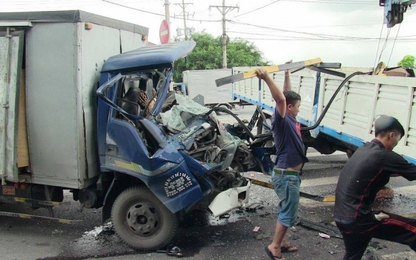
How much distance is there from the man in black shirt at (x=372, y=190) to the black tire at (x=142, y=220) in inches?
73.5

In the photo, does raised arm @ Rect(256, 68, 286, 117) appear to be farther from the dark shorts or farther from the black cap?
the black cap

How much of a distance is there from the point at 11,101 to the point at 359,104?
424 cm

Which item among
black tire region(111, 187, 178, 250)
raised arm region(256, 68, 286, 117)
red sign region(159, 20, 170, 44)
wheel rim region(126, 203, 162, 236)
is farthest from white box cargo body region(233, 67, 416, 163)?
red sign region(159, 20, 170, 44)

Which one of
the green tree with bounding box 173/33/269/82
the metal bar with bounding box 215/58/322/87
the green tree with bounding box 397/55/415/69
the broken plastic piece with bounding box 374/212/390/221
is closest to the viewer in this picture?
the broken plastic piece with bounding box 374/212/390/221

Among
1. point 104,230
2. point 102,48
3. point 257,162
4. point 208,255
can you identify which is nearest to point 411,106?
point 257,162

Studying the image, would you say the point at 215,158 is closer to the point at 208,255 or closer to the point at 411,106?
the point at 208,255

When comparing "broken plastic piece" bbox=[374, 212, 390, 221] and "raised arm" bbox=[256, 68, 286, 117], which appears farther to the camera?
"raised arm" bbox=[256, 68, 286, 117]

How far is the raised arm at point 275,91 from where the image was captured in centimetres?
333

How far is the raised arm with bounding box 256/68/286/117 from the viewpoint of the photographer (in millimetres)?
3334

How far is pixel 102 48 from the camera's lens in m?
4.39

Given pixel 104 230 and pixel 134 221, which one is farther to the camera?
pixel 104 230

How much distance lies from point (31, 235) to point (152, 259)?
5.65 ft

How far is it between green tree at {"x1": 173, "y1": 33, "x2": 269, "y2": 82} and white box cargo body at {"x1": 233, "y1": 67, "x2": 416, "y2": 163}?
83.3 feet

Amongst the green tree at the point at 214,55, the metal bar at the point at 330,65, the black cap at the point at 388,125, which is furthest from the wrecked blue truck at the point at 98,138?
the green tree at the point at 214,55
